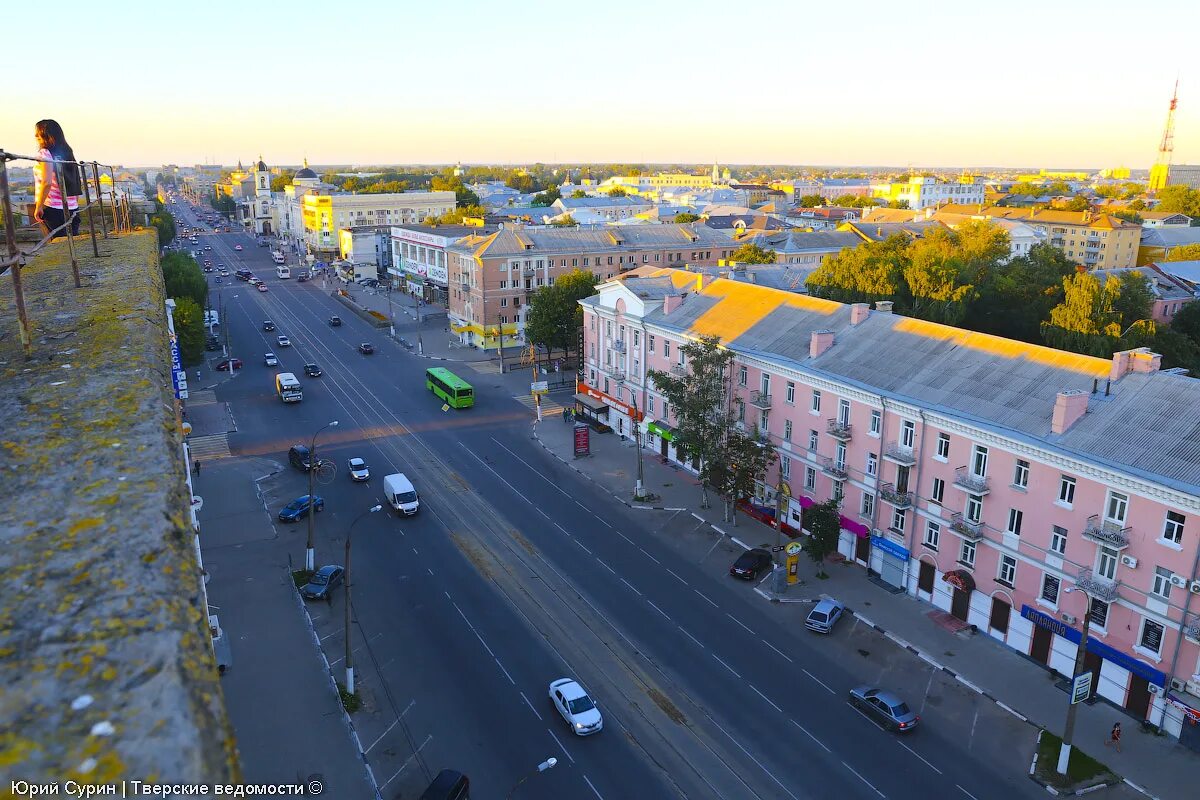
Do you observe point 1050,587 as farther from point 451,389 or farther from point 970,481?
point 451,389

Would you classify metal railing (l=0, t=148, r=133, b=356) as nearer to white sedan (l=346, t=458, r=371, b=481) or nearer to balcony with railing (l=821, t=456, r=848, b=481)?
white sedan (l=346, t=458, r=371, b=481)

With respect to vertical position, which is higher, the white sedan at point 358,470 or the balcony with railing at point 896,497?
the balcony with railing at point 896,497

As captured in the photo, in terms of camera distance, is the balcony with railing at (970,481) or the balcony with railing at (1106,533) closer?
the balcony with railing at (1106,533)

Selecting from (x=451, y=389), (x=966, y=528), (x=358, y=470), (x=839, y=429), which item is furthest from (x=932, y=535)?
(x=451, y=389)

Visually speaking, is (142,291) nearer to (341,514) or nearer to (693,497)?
(341,514)

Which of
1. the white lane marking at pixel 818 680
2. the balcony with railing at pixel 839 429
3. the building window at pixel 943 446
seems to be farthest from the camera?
the balcony with railing at pixel 839 429

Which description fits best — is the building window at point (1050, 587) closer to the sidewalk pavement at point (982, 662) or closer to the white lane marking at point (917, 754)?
the sidewalk pavement at point (982, 662)

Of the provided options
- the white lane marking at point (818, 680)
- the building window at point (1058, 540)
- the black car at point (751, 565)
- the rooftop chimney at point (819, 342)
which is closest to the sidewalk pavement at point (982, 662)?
the black car at point (751, 565)
